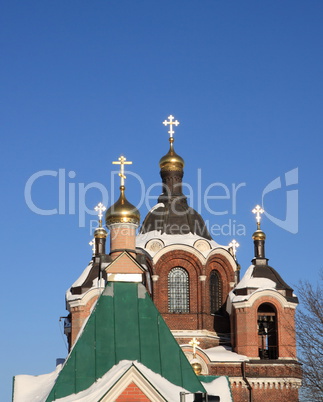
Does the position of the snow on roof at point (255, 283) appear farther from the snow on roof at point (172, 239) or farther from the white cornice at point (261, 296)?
the snow on roof at point (172, 239)

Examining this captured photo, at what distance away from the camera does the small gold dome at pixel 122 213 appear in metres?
19.9

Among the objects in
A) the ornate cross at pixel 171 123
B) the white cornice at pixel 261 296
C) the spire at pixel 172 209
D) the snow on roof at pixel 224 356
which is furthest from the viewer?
the ornate cross at pixel 171 123

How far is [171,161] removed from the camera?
3159 centimetres

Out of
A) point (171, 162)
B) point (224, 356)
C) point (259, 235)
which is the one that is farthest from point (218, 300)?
point (171, 162)

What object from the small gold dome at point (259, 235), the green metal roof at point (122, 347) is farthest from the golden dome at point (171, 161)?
the green metal roof at point (122, 347)

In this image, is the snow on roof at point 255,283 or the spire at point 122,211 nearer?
the spire at point 122,211

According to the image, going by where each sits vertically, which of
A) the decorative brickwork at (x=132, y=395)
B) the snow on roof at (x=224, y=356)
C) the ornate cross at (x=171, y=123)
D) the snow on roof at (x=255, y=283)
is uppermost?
the ornate cross at (x=171, y=123)

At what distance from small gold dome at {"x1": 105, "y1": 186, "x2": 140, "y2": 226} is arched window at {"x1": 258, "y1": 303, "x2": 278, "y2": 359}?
9644 millimetres

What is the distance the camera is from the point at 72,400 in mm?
15406

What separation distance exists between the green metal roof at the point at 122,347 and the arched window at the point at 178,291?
38.7 feet

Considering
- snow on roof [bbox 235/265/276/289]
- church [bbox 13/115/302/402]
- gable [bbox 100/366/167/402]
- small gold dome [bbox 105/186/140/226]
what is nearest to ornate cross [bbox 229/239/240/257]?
church [bbox 13/115/302/402]

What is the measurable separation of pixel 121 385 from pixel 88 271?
587 inches

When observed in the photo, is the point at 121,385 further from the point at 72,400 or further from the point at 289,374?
the point at 289,374

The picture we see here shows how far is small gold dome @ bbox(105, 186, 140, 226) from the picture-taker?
19.9 metres
